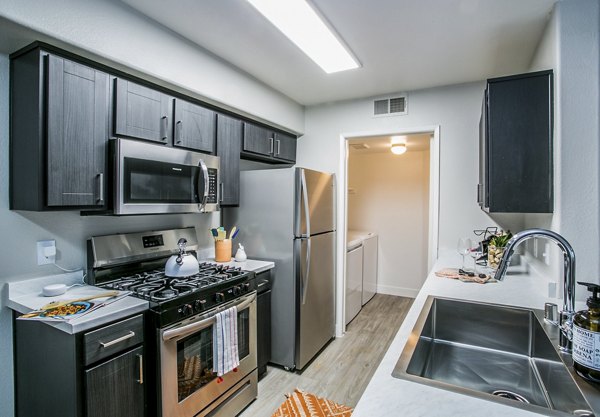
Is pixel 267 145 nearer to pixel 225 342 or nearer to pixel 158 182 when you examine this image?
pixel 158 182

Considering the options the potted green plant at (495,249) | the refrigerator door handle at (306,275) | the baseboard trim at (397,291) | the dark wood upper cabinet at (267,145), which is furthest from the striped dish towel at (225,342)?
the baseboard trim at (397,291)

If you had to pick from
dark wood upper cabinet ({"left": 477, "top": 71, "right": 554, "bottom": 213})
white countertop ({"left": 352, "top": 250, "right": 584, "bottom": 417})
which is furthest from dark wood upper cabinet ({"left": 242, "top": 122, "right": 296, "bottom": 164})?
white countertop ({"left": 352, "top": 250, "right": 584, "bottom": 417})

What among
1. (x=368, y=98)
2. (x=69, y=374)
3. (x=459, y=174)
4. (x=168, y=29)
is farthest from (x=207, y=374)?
(x=368, y=98)

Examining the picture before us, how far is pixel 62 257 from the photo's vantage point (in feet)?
6.00

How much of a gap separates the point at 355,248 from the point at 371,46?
2364mm

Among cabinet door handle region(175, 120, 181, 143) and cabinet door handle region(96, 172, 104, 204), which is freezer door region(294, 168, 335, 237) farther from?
cabinet door handle region(96, 172, 104, 204)

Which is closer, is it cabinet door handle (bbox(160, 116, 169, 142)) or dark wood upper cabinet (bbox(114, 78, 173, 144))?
dark wood upper cabinet (bbox(114, 78, 173, 144))

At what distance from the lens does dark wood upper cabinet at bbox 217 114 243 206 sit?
2.49m

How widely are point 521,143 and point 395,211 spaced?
132 inches

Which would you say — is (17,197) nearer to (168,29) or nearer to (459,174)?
(168,29)

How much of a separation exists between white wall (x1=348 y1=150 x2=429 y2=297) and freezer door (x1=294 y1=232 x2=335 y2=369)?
1.98m

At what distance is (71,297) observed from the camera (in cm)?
165

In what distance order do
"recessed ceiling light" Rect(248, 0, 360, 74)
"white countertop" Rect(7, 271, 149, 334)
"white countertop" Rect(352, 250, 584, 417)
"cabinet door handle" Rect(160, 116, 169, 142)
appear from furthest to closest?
"cabinet door handle" Rect(160, 116, 169, 142), "recessed ceiling light" Rect(248, 0, 360, 74), "white countertop" Rect(7, 271, 149, 334), "white countertop" Rect(352, 250, 584, 417)

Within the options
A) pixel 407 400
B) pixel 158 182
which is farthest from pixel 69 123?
pixel 407 400
